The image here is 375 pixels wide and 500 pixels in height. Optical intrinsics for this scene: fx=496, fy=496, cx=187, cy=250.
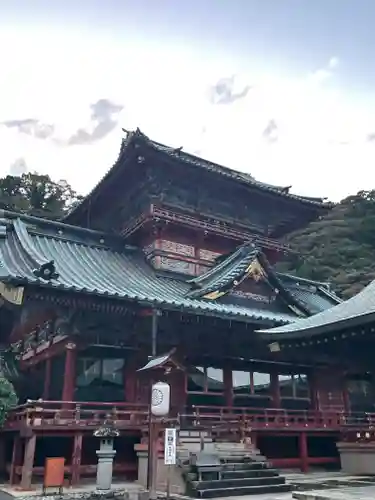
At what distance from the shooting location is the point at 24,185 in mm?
50062

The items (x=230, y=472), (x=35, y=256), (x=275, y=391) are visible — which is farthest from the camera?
(x=275, y=391)

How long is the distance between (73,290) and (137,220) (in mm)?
7220

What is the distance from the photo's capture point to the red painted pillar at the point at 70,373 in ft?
46.3

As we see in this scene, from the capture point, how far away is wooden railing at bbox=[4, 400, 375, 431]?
492 inches

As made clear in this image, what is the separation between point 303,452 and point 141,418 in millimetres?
5706

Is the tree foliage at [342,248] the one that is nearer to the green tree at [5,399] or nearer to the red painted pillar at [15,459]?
the green tree at [5,399]

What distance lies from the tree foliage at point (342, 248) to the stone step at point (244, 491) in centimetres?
3375

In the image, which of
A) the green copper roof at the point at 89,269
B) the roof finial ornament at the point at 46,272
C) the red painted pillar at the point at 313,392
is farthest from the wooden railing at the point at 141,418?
the roof finial ornament at the point at 46,272

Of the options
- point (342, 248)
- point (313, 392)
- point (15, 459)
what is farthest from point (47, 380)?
point (342, 248)

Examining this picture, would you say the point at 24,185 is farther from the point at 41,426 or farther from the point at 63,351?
the point at 41,426

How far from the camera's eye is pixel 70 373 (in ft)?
46.8

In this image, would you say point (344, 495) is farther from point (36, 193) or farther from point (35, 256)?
point (36, 193)

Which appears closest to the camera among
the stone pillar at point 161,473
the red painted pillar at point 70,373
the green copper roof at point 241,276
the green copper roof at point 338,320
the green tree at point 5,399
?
the green copper roof at point 338,320

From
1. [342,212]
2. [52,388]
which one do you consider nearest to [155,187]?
[52,388]
